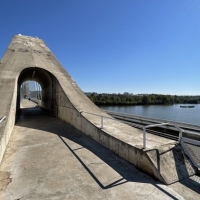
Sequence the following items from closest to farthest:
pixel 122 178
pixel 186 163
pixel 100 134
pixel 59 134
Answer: pixel 122 178 → pixel 186 163 → pixel 100 134 → pixel 59 134

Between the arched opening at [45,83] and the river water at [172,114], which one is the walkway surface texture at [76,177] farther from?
the river water at [172,114]

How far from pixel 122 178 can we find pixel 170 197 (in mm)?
1034

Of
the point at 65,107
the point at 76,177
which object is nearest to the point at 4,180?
the point at 76,177

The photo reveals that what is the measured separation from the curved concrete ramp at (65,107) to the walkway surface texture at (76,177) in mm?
317

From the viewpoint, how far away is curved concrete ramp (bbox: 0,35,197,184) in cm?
430

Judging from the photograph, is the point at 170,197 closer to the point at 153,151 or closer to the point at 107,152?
the point at 153,151

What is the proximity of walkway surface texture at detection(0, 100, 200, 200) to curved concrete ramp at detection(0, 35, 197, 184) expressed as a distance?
0.32 meters

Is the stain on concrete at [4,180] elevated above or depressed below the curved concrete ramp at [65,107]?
below

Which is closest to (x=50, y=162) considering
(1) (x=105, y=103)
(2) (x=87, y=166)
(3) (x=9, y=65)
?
(2) (x=87, y=166)

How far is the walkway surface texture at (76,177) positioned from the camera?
3.01 metres

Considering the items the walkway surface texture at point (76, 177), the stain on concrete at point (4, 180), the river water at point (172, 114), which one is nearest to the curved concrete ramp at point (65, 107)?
the walkway surface texture at point (76, 177)

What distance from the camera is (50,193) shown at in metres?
3.03

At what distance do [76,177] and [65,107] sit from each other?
6271mm

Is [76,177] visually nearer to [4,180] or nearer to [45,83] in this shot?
[4,180]
